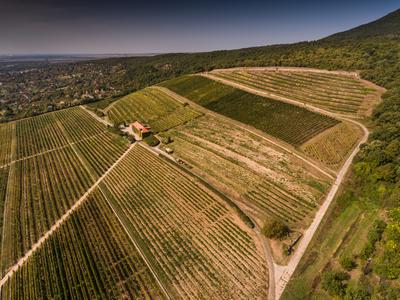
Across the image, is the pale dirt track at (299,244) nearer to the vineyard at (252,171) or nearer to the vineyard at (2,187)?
the vineyard at (252,171)

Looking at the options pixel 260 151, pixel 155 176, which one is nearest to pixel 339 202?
pixel 260 151

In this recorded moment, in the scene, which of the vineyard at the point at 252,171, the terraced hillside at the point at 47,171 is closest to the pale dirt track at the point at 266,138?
the vineyard at the point at 252,171

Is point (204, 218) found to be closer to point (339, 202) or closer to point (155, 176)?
point (155, 176)

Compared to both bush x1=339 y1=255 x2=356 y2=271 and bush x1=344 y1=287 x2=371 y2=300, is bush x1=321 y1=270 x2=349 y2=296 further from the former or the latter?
bush x1=339 y1=255 x2=356 y2=271

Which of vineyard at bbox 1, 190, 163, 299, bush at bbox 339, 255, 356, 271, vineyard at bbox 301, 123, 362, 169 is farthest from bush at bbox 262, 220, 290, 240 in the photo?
vineyard at bbox 301, 123, 362, 169

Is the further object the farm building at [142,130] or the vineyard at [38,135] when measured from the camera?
the vineyard at [38,135]
